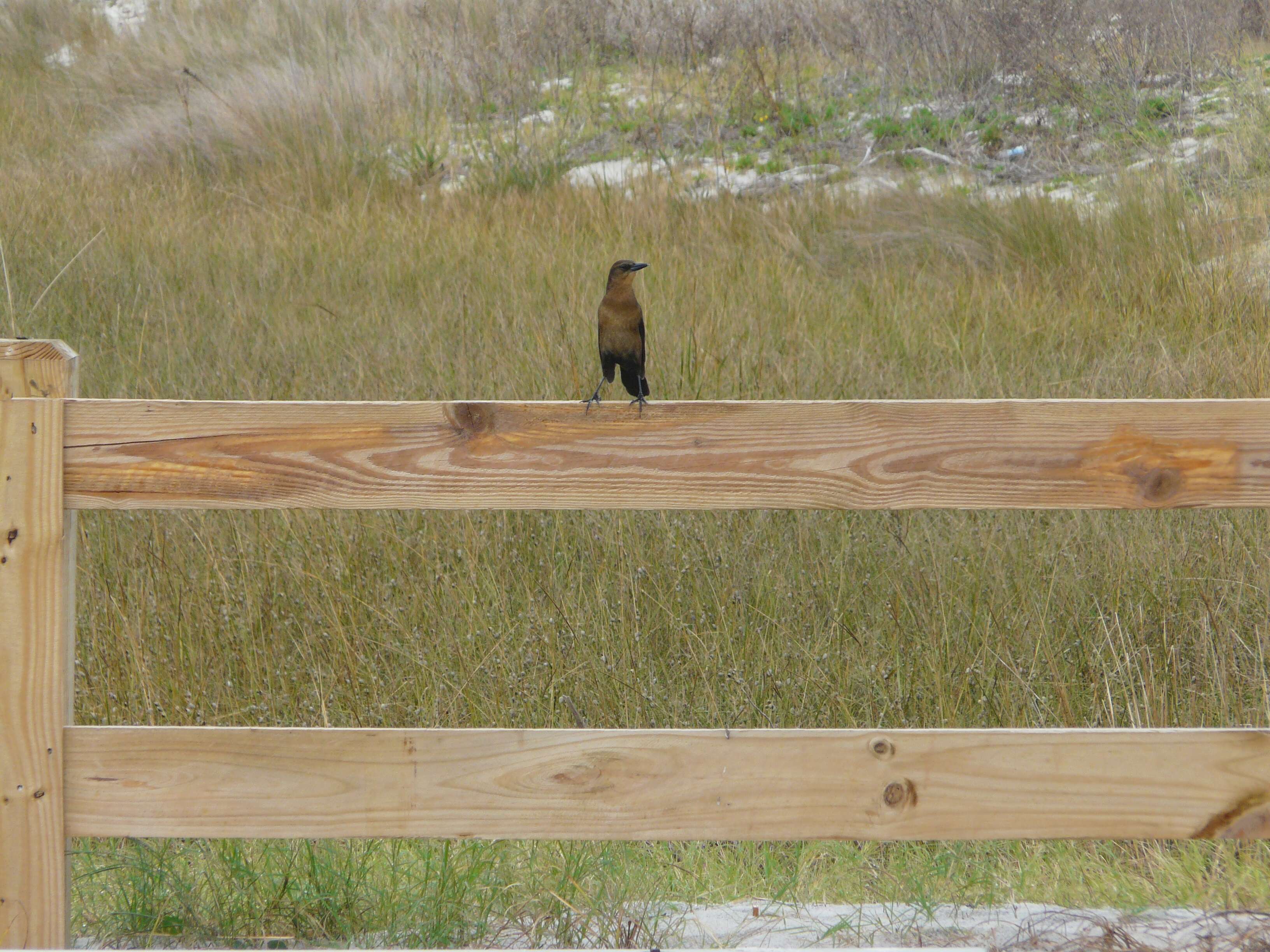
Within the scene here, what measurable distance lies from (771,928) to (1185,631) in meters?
1.87

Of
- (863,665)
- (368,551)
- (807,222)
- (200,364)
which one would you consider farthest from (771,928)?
(807,222)

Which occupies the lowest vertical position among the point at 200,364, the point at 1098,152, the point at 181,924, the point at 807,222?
the point at 181,924

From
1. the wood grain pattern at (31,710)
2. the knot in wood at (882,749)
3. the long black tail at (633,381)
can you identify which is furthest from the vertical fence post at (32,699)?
the long black tail at (633,381)

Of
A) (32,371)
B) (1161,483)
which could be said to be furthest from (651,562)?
(32,371)

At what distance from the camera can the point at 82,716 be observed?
326 cm

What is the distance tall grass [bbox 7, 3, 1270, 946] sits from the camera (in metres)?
2.51

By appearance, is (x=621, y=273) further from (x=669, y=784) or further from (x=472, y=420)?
(x=669, y=784)

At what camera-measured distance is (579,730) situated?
75.9 inches

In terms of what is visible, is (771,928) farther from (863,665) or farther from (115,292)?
(115,292)

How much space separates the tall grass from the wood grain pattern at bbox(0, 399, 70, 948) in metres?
0.36

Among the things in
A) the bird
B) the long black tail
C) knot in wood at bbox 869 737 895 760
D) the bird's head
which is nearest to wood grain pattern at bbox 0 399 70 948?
knot in wood at bbox 869 737 895 760

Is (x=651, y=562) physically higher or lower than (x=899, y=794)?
higher

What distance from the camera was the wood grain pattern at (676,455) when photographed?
77.9 inches

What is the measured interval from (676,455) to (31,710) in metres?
1.18
